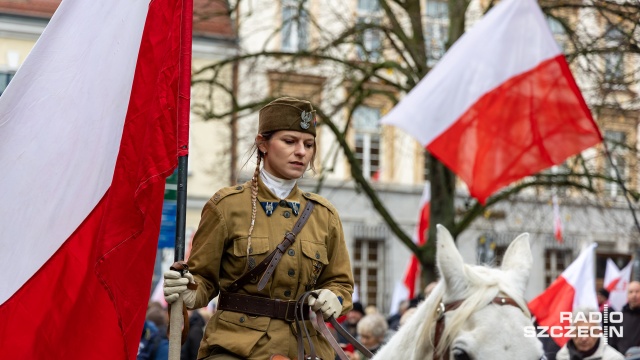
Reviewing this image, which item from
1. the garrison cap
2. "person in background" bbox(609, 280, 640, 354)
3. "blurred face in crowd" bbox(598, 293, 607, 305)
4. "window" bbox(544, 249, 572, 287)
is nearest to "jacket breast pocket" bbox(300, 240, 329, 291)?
the garrison cap

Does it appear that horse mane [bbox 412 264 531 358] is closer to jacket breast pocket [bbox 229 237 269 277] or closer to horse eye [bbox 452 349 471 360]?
horse eye [bbox 452 349 471 360]

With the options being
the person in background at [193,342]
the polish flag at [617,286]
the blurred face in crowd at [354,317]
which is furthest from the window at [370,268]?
the person in background at [193,342]

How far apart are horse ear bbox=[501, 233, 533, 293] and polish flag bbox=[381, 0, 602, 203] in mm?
4464

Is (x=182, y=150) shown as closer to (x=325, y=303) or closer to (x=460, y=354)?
(x=325, y=303)

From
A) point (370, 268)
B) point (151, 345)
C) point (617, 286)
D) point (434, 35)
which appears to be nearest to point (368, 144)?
point (370, 268)

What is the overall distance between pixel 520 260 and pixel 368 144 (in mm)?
26933

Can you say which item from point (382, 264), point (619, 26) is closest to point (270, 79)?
point (619, 26)

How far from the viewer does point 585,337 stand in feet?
30.1

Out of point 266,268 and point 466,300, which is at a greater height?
point 266,268

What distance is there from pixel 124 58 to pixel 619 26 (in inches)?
291

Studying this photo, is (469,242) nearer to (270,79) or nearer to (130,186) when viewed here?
(270,79)

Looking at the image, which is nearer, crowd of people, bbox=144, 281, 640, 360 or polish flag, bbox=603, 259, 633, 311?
crowd of people, bbox=144, 281, 640, 360

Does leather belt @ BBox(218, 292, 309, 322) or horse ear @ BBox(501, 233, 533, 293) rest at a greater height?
horse ear @ BBox(501, 233, 533, 293)

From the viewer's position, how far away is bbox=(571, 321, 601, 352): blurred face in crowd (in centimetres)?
914
